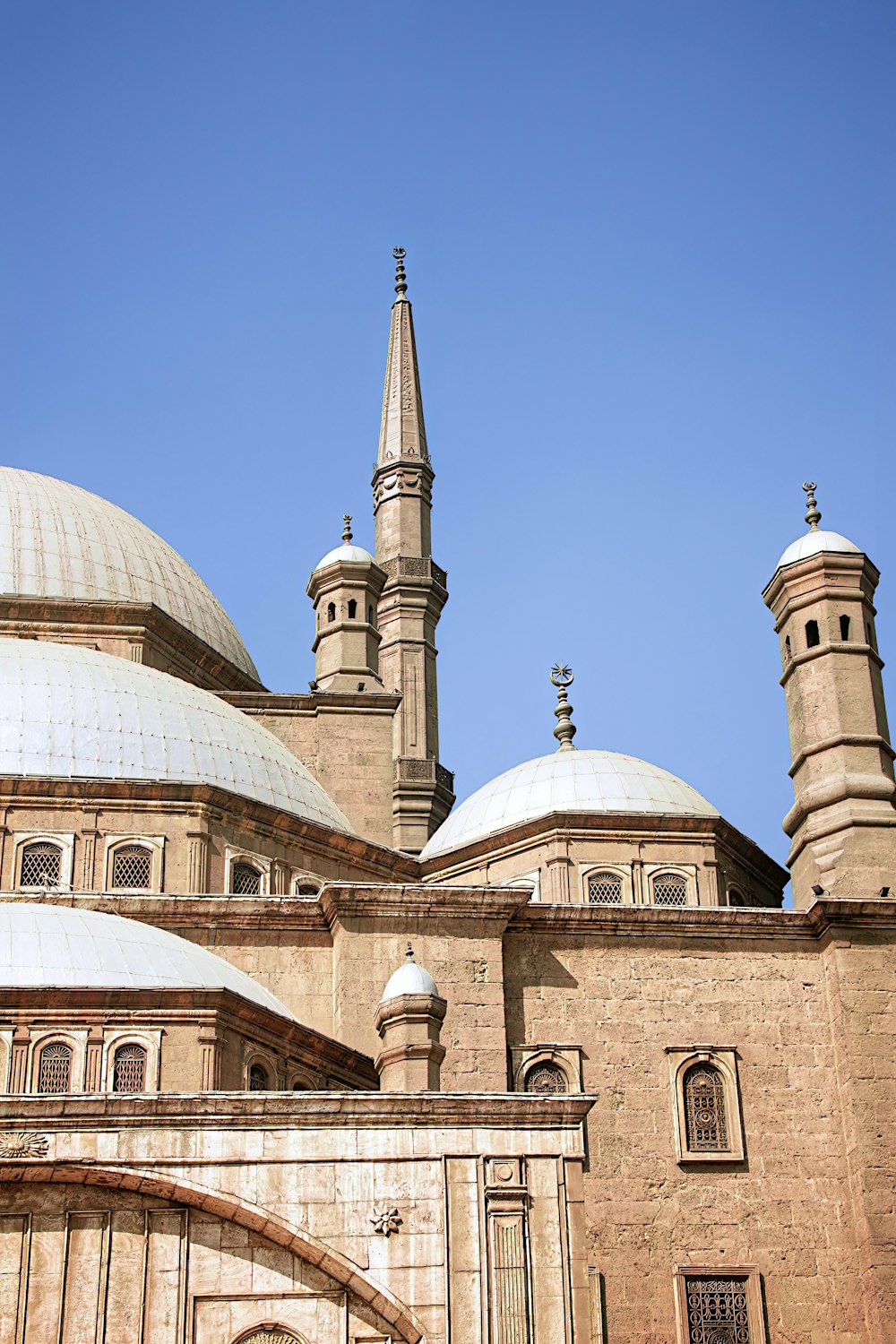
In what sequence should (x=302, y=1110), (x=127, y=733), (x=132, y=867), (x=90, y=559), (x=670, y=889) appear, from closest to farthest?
(x=302, y=1110) → (x=132, y=867) → (x=127, y=733) → (x=670, y=889) → (x=90, y=559)

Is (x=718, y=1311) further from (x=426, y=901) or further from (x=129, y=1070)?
(x=129, y=1070)

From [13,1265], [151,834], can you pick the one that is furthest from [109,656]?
[13,1265]

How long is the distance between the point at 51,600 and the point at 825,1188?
462 inches

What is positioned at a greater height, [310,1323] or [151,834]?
[151,834]

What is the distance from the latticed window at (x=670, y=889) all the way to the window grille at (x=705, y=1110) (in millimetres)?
3758

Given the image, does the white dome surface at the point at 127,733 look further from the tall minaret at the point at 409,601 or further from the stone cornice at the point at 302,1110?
the stone cornice at the point at 302,1110

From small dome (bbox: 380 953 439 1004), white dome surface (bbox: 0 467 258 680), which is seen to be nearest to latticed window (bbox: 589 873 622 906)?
small dome (bbox: 380 953 439 1004)

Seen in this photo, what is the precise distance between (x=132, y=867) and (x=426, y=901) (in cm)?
347

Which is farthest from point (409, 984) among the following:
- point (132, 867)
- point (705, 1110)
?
point (132, 867)

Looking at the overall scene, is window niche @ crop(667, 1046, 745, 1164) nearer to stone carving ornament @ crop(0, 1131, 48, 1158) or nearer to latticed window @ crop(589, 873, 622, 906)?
latticed window @ crop(589, 873, 622, 906)

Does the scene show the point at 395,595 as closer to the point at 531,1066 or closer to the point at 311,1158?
the point at 531,1066

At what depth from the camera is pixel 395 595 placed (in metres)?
33.1

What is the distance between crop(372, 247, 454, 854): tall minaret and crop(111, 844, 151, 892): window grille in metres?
8.05

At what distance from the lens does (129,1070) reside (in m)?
17.2
